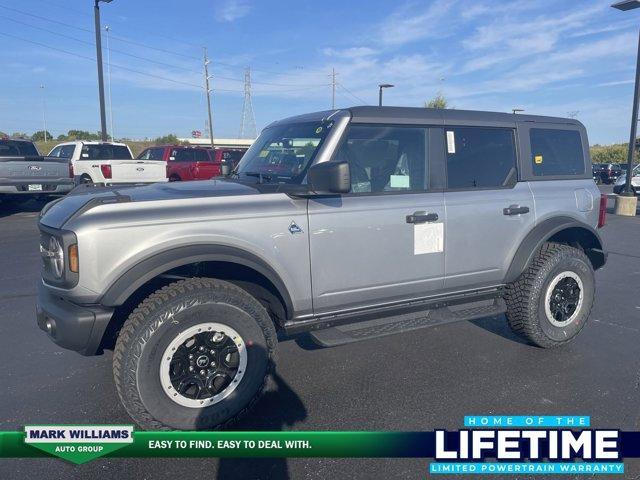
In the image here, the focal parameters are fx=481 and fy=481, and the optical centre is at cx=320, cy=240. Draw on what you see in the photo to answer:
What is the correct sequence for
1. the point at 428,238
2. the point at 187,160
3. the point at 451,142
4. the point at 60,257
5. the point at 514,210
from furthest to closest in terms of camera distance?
the point at 187,160
the point at 514,210
the point at 451,142
the point at 428,238
the point at 60,257

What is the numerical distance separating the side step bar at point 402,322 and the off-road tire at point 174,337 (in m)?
0.48

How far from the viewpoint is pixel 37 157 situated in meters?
11.9

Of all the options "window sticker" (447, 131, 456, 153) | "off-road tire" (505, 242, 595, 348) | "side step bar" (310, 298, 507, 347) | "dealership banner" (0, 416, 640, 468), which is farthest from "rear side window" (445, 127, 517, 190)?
"dealership banner" (0, 416, 640, 468)

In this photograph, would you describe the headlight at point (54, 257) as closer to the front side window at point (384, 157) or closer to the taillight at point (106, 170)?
the front side window at point (384, 157)

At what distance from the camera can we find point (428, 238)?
147 inches

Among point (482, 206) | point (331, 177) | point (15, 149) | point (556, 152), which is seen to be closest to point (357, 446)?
point (331, 177)

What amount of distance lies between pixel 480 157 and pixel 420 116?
0.71 metres

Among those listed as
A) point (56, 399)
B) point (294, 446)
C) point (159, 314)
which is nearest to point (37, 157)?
point (56, 399)

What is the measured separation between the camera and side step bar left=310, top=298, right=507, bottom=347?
3.44 meters

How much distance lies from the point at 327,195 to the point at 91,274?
5.12 feet

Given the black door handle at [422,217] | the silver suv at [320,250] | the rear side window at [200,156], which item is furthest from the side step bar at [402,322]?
the rear side window at [200,156]

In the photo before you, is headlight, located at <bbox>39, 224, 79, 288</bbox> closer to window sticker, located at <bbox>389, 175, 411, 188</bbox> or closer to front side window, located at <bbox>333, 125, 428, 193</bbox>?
front side window, located at <bbox>333, 125, 428, 193</bbox>

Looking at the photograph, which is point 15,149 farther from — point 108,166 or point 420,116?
point 420,116

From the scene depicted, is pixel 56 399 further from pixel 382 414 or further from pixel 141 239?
pixel 382 414
